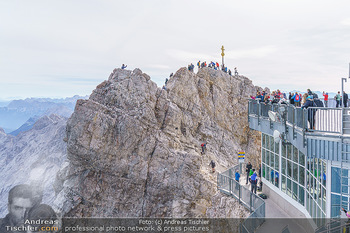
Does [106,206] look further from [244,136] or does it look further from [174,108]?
[244,136]

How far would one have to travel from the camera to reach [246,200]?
16453 mm

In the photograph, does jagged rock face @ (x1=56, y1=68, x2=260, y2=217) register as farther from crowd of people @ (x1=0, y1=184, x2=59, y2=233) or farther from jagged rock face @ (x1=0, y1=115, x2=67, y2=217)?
jagged rock face @ (x1=0, y1=115, x2=67, y2=217)

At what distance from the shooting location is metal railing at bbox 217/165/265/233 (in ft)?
42.5

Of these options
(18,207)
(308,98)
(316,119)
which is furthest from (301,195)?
(18,207)

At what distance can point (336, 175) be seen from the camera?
33.3ft

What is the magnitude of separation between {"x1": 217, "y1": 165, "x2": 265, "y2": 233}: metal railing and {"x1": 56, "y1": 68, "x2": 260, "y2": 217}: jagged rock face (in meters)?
20.4

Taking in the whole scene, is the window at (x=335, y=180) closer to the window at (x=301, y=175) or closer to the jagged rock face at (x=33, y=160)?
the window at (x=301, y=175)

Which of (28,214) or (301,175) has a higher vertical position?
(301,175)

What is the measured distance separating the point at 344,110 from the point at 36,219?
56080mm

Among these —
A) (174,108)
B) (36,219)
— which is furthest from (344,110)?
(36,219)

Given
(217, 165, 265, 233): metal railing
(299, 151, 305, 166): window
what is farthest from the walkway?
(299, 151, 305, 166): window

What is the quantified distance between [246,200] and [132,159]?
91.4 feet

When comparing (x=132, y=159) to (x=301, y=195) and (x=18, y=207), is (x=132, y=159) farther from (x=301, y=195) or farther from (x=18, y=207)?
(x=18, y=207)

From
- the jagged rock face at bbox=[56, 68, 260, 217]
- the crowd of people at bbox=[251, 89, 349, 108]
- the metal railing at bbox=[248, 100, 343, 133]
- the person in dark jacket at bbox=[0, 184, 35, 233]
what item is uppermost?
the crowd of people at bbox=[251, 89, 349, 108]
